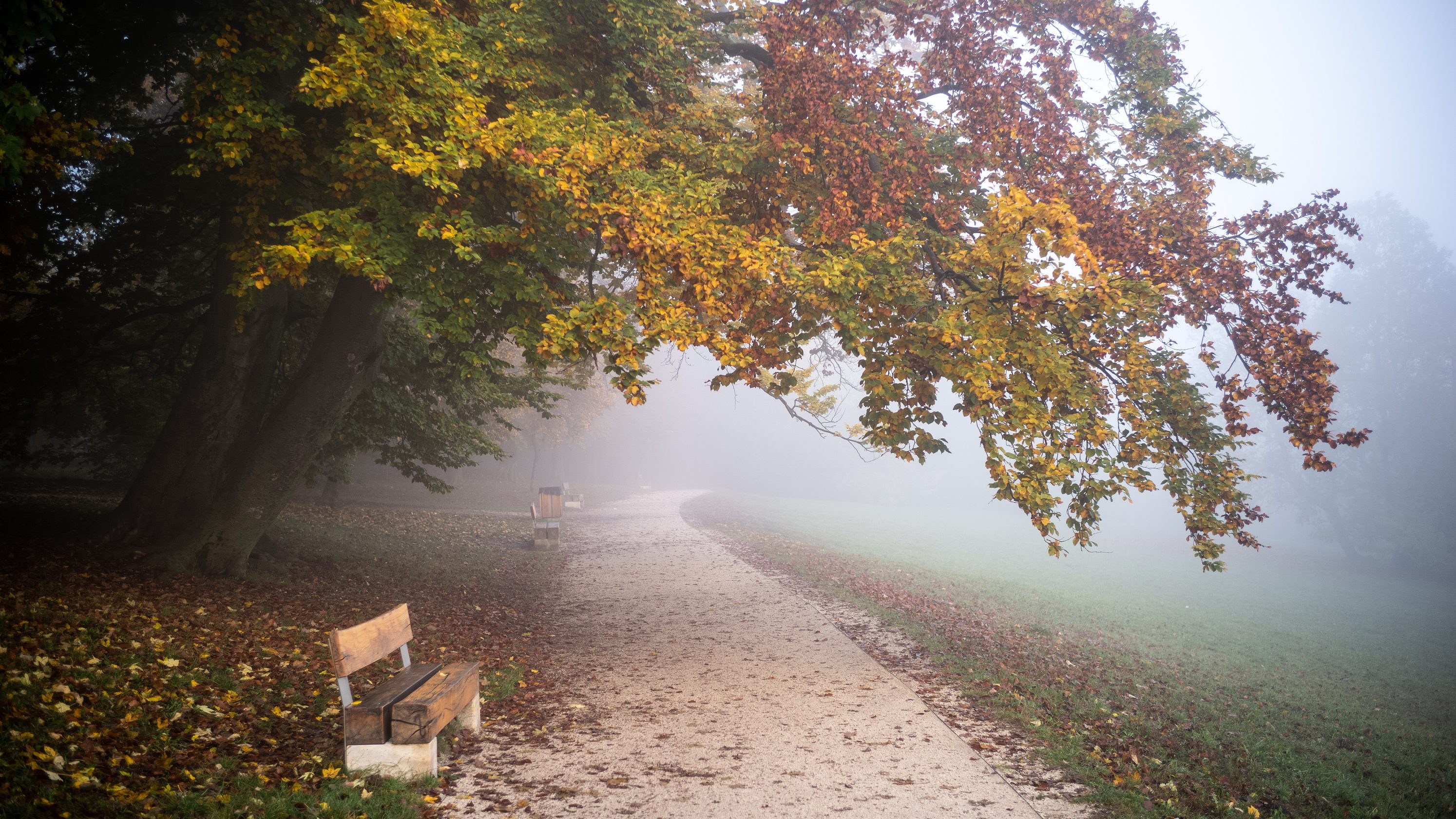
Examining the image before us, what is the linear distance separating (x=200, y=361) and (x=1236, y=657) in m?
17.5

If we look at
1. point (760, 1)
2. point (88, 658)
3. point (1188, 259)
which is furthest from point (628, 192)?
point (760, 1)

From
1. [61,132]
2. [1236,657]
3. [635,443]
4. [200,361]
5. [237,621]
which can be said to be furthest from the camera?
[635,443]

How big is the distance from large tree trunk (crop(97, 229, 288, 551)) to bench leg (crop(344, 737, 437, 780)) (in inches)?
256

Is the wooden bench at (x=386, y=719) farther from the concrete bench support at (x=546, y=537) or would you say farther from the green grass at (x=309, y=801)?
the concrete bench support at (x=546, y=537)

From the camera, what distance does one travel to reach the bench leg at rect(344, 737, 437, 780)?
4.53m

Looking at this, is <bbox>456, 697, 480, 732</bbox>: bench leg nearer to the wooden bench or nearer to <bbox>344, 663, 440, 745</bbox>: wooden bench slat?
the wooden bench

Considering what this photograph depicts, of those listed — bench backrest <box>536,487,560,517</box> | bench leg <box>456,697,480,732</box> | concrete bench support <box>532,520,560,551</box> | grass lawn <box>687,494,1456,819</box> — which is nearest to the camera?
bench leg <box>456,697,480,732</box>

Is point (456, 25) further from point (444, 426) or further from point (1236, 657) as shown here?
point (1236, 657)

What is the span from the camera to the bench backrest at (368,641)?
14.8 feet

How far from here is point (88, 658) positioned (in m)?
5.47

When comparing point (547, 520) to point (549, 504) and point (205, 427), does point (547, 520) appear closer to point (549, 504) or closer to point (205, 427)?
point (549, 504)

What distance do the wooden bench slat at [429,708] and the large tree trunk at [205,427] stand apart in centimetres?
619

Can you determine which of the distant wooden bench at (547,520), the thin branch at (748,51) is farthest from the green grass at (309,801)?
the distant wooden bench at (547,520)

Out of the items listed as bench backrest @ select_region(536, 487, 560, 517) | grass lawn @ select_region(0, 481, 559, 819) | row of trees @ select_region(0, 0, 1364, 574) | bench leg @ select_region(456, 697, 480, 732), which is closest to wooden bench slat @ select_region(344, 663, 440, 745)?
grass lawn @ select_region(0, 481, 559, 819)
